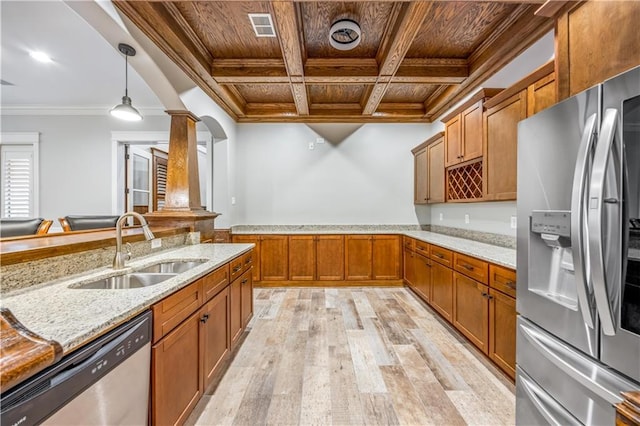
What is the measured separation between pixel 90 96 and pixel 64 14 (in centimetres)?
214

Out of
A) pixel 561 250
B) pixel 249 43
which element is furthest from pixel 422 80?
pixel 561 250

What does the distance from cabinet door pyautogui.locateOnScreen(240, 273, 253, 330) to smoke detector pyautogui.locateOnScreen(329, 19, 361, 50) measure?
239 centimetres

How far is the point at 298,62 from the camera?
2.90 meters

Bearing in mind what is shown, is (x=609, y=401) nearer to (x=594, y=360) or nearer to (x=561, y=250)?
(x=594, y=360)

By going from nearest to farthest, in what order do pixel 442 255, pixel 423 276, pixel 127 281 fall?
pixel 127 281
pixel 442 255
pixel 423 276

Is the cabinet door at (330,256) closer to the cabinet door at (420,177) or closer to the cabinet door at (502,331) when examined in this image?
the cabinet door at (420,177)

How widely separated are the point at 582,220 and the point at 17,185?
22.4 feet

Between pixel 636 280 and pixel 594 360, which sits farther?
pixel 594 360

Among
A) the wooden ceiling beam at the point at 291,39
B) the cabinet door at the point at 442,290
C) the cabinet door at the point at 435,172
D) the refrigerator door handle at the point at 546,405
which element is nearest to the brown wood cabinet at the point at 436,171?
the cabinet door at the point at 435,172

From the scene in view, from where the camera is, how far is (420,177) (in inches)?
179

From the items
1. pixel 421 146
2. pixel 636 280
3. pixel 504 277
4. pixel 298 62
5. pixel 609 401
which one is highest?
pixel 298 62

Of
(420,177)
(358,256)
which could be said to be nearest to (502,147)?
(420,177)

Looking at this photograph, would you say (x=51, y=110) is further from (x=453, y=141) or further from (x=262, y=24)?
(x=453, y=141)

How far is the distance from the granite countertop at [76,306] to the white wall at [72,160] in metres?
3.80
